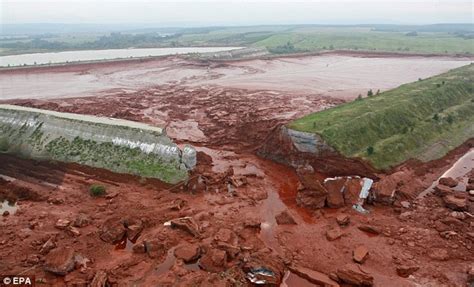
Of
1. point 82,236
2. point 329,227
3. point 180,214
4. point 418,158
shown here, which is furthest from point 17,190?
point 418,158

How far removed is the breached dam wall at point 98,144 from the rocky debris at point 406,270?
1251cm

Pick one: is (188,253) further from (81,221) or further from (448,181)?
(448,181)

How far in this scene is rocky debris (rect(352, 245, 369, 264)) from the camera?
53.8ft

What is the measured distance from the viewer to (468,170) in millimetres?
25641

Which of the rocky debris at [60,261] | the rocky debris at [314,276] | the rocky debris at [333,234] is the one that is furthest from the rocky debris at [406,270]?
the rocky debris at [60,261]

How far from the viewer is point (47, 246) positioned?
16734 millimetres

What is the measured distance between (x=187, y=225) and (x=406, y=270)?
949cm

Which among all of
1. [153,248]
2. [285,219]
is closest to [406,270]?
[285,219]

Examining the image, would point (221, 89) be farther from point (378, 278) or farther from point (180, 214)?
point (378, 278)

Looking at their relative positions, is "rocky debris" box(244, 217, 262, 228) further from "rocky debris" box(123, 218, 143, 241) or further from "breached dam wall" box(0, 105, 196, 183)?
"breached dam wall" box(0, 105, 196, 183)

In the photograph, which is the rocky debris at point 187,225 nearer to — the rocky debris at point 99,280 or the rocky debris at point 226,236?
the rocky debris at point 226,236

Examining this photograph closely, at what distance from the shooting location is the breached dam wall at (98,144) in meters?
23.8

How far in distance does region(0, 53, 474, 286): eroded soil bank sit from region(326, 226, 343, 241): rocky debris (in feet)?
0.18

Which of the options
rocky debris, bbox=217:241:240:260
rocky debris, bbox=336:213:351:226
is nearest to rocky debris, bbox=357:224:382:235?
rocky debris, bbox=336:213:351:226
